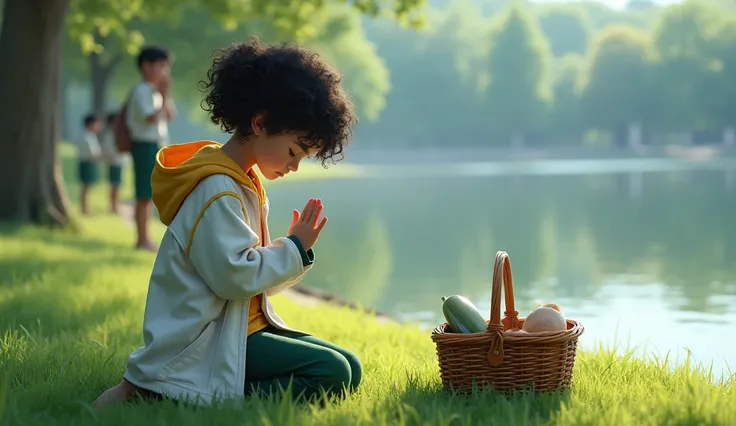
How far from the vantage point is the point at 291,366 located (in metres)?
3.22

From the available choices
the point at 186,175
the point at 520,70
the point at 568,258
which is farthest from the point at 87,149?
the point at 520,70

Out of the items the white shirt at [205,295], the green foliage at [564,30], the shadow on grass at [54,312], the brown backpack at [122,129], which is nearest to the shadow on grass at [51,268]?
the shadow on grass at [54,312]

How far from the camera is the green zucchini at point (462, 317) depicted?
333 cm

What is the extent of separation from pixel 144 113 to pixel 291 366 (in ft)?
17.3

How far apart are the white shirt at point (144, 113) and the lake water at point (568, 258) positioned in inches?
77.6

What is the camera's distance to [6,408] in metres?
2.93

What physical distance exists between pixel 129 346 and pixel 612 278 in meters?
5.24

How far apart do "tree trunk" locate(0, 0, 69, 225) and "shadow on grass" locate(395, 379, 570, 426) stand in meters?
7.44

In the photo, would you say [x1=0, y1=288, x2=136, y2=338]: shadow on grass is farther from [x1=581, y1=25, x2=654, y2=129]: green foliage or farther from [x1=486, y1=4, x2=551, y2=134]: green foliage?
[x1=486, y1=4, x2=551, y2=134]: green foliage

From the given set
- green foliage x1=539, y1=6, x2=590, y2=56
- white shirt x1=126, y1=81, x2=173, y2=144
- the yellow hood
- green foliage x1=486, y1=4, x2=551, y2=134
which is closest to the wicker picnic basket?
the yellow hood

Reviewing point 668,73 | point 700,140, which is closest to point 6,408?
point 668,73

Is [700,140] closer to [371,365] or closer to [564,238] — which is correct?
[564,238]

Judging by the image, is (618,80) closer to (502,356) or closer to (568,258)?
(568,258)

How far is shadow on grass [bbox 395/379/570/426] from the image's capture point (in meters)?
2.79
